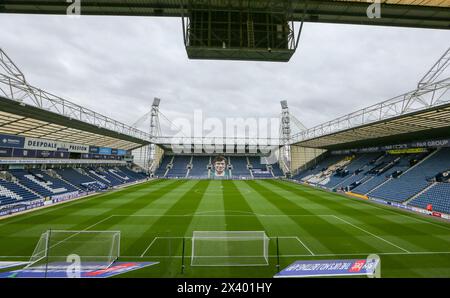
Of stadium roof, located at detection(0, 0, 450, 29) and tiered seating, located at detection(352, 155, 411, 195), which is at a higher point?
stadium roof, located at detection(0, 0, 450, 29)

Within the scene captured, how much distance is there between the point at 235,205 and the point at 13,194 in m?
22.6

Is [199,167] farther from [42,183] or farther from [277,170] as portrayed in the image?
[42,183]

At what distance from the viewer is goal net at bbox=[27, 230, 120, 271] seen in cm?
1059

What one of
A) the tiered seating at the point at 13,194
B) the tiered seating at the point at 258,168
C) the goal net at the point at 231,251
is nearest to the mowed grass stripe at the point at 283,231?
the goal net at the point at 231,251

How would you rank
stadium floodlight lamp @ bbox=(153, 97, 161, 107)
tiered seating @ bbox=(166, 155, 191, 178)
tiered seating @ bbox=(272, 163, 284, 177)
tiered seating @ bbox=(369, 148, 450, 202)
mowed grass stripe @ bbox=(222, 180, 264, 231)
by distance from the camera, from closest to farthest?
mowed grass stripe @ bbox=(222, 180, 264, 231), tiered seating @ bbox=(369, 148, 450, 202), tiered seating @ bbox=(166, 155, 191, 178), tiered seating @ bbox=(272, 163, 284, 177), stadium floodlight lamp @ bbox=(153, 97, 161, 107)

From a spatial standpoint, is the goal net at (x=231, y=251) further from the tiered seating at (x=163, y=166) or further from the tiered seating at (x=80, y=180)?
the tiered seating at (x=163, y=166)

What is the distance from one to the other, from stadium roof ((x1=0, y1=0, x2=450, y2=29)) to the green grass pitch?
33.6 ft

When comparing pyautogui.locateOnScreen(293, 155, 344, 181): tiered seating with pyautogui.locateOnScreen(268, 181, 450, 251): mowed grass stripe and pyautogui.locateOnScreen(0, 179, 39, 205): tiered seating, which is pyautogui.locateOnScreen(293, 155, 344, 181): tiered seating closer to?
pyautogui.locateOnScreen(268, 181, 450, 251): mowed grass stripe

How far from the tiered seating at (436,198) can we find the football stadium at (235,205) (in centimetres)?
15

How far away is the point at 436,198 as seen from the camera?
2297cm

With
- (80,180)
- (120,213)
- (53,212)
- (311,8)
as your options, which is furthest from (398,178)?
(80,180)

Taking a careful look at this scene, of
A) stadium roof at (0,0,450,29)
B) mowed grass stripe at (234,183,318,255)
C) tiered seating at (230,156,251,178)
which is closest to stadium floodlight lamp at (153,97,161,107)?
tiered seating at (230,156,251,178)

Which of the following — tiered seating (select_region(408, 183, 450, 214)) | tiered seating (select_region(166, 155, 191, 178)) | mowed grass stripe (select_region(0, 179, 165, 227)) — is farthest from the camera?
tiered seating (select_region(166, 155, 191, 178))
